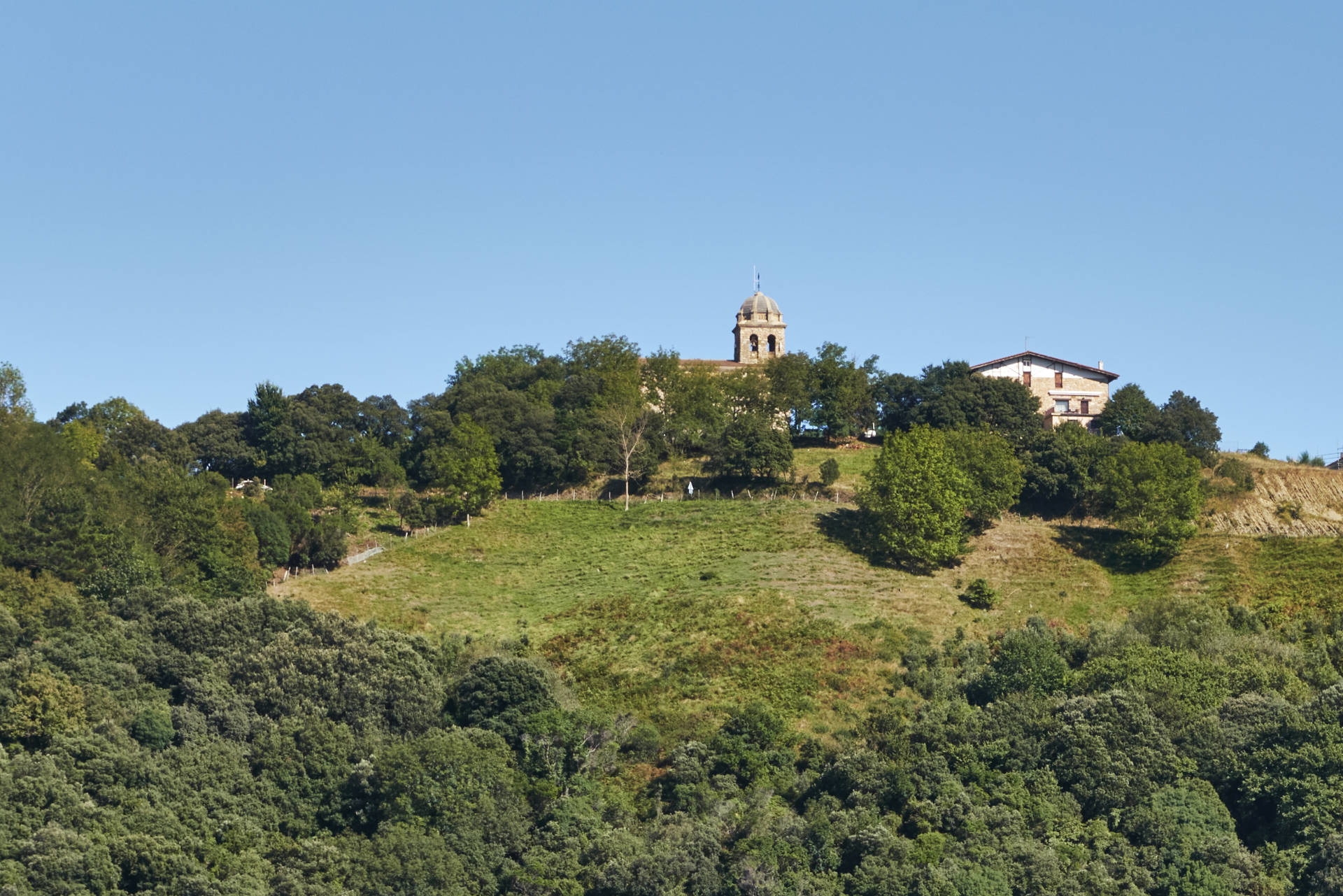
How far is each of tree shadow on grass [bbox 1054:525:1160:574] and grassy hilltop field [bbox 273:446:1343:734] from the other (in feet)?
0.99

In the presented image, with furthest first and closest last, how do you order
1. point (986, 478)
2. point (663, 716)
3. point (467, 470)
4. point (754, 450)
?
point (754, 450) → point (467, 470) → point (986, 478) → point (663, 716)

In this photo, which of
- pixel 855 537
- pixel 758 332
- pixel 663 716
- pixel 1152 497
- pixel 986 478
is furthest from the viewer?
pixel 758 332

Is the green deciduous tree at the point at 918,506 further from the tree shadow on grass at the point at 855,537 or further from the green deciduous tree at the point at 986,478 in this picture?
the green deciduous tree at the point at 986,478

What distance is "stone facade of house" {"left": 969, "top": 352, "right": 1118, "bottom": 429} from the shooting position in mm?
114625

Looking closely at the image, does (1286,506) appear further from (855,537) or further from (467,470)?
(467,470)

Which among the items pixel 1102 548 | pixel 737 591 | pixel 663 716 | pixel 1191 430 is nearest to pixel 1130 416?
pixel 1191 430

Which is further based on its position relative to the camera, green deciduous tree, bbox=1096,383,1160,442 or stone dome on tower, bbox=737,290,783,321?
stone dome on tower, bbox=737,290,783,321

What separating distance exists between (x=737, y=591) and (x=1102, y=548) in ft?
72.9

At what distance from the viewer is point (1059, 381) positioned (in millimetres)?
116000

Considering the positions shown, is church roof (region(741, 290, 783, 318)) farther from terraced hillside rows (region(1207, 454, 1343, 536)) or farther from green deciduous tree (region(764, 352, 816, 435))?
terraced hillside rows (region(1207, 454, 1343, 536))

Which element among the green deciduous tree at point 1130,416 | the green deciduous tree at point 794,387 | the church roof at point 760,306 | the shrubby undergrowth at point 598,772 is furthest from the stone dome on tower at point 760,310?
the shrubby undergrowth at point 598,772

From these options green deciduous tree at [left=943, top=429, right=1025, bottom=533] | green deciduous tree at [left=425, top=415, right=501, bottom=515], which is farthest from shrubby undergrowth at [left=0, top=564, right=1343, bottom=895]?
green deciduous tree at [left=425, top=415, right=501, bottom=515]

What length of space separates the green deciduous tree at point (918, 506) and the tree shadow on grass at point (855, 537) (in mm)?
141

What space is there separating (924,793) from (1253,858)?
11.8 m
